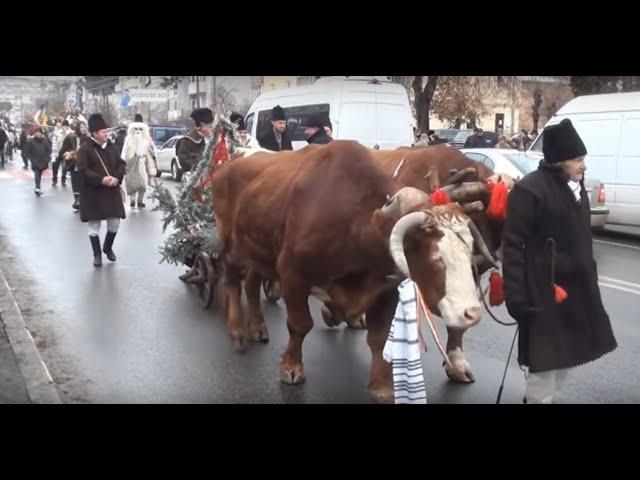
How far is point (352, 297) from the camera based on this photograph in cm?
568

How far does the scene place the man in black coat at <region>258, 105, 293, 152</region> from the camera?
34.9ft

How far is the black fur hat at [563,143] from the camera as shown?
15.5 ft

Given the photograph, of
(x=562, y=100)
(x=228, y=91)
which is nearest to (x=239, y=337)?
(x=228, y=91)

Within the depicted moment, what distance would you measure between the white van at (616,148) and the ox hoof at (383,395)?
10204 mm

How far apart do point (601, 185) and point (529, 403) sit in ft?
33.7

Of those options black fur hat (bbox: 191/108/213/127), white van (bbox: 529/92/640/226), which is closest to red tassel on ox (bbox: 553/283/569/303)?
black fur hat (bbox: 191/108/213/127)

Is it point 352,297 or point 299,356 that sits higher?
point 352,297

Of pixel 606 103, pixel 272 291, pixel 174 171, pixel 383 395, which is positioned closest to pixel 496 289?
pixel 383 395

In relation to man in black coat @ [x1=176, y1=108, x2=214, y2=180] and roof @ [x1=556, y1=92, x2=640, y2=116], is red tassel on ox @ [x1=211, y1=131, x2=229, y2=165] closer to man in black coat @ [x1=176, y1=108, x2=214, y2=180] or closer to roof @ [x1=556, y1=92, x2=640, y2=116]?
man in black coat @ [x1=176, y1=108, x2=214, y2=180]

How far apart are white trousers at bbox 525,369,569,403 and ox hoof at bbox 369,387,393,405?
1.04m

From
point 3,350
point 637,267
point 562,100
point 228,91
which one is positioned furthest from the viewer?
point 562,100

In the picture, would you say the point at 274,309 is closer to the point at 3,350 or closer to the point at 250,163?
the point at 250,163

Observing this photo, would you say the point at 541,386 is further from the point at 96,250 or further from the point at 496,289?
the point at 96,250

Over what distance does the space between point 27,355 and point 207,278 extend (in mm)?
2321
